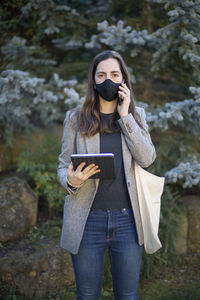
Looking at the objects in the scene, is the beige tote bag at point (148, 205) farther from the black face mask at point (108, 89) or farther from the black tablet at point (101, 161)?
the black face mask at point (108, 89)

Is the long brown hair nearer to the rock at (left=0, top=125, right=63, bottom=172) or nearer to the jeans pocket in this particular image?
the jeans pocket

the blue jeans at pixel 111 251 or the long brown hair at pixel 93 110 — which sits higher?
the long brown hair at pixel 93 110

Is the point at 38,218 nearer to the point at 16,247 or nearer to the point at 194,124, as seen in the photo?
the point at 16,247

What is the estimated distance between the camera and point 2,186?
3545 millimetres

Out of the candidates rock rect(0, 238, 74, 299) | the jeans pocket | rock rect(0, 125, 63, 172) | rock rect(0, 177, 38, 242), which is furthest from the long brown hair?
rock rect(0, 125, 63, 172)

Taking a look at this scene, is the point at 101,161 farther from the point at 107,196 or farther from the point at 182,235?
the point at 182,235

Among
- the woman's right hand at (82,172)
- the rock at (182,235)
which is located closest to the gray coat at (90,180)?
the woman's right hand at (82,172)

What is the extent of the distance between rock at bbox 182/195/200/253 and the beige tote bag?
1.97 m

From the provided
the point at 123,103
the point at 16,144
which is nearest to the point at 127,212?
the point at 123,103

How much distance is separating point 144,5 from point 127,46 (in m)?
0.77

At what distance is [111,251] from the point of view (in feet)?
6.84

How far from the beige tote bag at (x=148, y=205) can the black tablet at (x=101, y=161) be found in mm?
298

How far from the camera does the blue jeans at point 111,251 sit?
2002 mm

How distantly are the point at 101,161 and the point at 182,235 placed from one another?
2555mm
